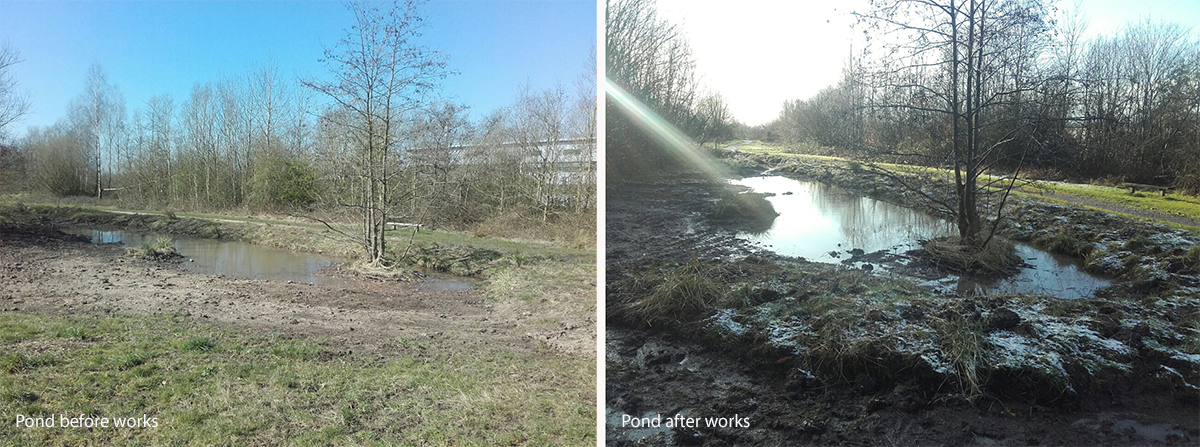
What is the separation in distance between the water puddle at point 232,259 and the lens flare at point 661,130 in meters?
4.87

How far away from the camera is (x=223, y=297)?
5.25 meters

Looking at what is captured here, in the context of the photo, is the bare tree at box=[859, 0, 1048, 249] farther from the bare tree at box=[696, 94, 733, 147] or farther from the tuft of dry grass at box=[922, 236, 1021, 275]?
the bare tree at box=[696, 94, 733, 147]

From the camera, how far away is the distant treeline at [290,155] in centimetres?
554

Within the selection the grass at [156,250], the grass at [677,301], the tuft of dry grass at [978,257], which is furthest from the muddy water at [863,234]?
the grass at [156,250]

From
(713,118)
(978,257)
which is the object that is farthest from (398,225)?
(978,257)

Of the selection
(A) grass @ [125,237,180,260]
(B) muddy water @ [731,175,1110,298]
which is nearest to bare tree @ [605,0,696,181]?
(B) muddy water @ [731,175,1110,298]

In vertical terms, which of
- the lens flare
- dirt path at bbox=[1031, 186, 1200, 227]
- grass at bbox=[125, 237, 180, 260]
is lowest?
grass at bbox=[125, 237, 180, 260]

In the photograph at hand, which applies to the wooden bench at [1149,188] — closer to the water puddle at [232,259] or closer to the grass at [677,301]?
the grass at [677,301]

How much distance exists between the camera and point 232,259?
6.95m

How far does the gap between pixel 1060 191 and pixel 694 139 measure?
1.81 metres

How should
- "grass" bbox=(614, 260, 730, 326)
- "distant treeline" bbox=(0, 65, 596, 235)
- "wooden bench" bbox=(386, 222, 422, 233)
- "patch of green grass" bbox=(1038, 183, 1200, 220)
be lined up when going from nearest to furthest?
"patch of green grass" bbox=(1038, 183, 1200, 220) < "grass" bbox=(614, 260, 730, 326) < "distant treeline" bbox=(0, 65, 596, 235) < "wooden bench" bbox=(386, 222, 422, 233)

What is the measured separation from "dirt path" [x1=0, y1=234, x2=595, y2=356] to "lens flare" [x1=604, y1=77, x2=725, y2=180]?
1627 mm

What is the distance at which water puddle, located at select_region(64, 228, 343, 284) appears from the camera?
6176 mm

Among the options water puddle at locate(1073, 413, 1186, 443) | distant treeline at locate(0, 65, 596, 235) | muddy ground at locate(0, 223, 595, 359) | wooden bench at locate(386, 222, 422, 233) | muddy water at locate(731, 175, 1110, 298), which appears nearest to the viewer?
water puddle at locate(1073, 413, 1186, 443)
